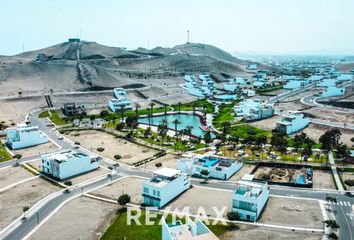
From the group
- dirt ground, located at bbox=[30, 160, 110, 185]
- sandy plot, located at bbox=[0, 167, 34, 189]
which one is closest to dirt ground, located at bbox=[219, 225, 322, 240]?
dirt ground, located at bbox=[30, 160, 110, 185]

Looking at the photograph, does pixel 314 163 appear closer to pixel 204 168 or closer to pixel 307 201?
pixel 307 201

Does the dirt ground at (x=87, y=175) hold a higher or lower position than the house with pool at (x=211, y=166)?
lower

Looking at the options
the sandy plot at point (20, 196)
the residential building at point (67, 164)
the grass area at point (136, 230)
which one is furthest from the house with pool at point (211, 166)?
the sandy plot at point (20, 196)

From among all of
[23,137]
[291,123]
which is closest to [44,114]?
[23,137]

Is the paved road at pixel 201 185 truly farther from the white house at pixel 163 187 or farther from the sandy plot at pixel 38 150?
the white house at pixel 163 187

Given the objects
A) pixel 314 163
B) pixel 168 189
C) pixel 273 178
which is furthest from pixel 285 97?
pixel 168 189

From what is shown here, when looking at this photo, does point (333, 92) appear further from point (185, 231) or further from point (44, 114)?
point (185, 231)
